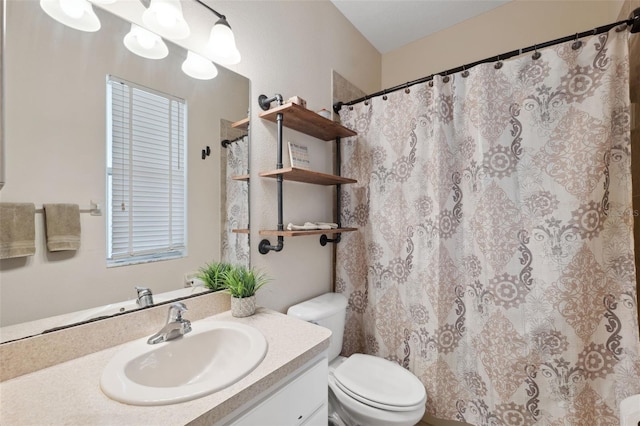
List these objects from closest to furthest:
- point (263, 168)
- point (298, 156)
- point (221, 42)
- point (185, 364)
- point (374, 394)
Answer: point (185, 364) < point (221, 42) < point (374, 394) < point (263, 168) < point (298, 156)

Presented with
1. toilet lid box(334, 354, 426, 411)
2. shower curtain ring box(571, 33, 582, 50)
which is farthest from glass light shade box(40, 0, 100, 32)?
shower curtain ring box(571, 33, 582, 50)

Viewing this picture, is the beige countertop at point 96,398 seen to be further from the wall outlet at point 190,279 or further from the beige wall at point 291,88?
the beige wall at point 291,88

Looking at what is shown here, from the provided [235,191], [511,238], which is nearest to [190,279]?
[235,191]

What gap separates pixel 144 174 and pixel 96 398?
0.66m

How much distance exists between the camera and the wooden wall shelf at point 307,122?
126 cm

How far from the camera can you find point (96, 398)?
622mm

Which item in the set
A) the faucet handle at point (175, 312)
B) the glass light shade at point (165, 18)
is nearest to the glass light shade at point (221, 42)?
the glass light shade at point (165, 18)

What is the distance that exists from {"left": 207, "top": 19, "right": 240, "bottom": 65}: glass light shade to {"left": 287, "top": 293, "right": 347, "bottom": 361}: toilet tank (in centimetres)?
123

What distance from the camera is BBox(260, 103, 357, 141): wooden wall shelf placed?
1.26 metres

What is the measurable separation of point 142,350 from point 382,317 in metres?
1.26

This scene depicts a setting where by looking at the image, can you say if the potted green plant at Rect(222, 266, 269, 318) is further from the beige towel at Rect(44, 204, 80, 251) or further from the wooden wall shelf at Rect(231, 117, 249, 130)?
the wooden wall shelf at Rect(231, 117, 249, 130)

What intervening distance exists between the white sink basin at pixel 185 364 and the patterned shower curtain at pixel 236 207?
0.99 feet

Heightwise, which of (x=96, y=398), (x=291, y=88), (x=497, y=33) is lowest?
(x=96, y=398)

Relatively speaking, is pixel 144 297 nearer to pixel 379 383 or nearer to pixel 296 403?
pixel 296 403
